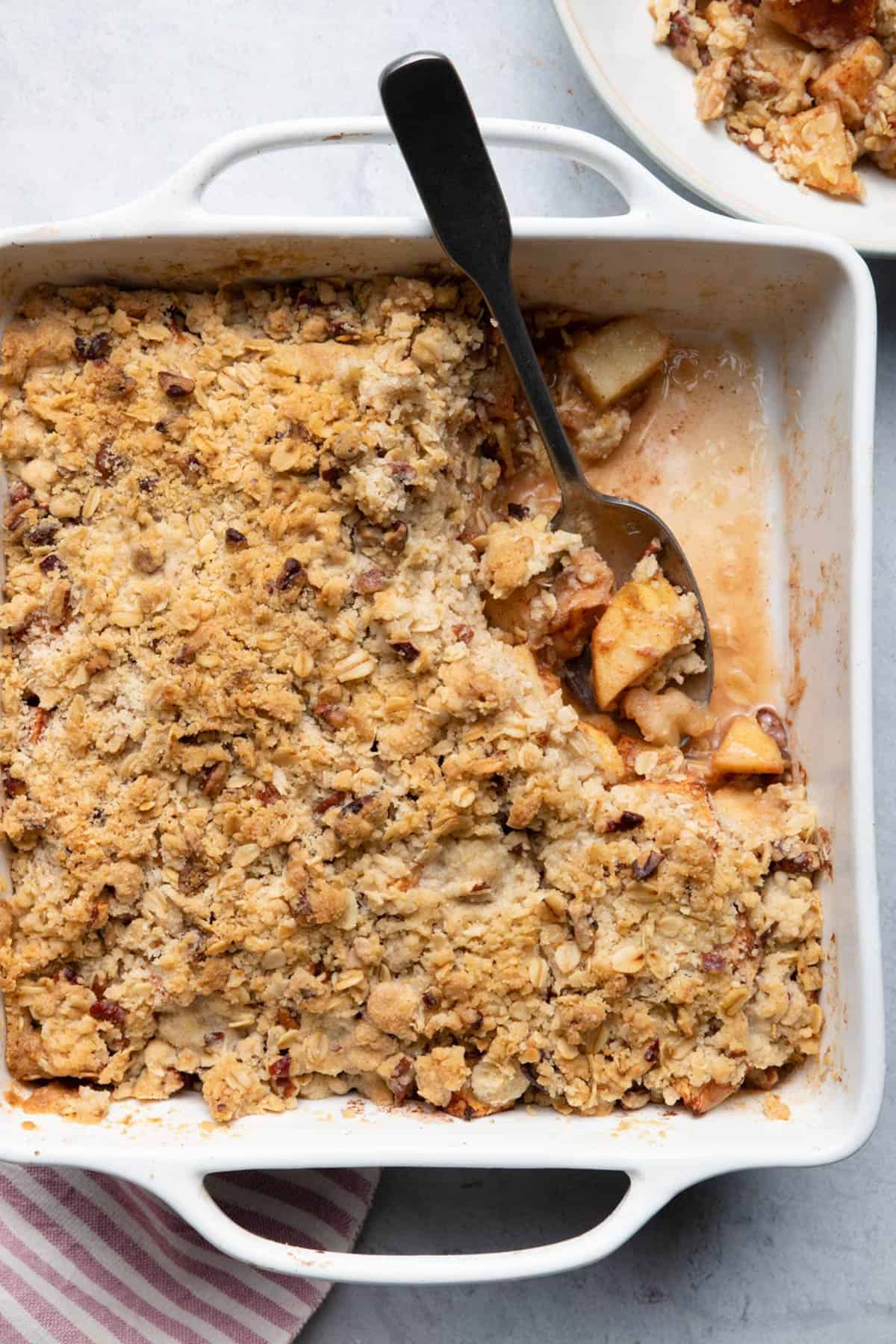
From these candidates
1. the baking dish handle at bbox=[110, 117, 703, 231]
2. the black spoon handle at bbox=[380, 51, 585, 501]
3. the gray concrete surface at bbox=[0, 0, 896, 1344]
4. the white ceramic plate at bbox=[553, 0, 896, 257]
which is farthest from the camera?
the gray concrete surface at bbox=[0, 0, 896, 1344]

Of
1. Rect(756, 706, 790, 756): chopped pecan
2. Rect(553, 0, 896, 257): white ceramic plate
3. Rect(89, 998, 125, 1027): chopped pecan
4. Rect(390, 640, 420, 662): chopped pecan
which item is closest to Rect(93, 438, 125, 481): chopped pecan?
Rect(390, 640, 420, 662): chopped pecan

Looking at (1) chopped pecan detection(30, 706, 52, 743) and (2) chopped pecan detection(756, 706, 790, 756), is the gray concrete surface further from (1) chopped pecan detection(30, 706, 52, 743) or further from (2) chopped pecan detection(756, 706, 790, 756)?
(1) chopped pecan detection(30, 706, 52, 743)

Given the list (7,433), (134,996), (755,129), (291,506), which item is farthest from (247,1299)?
(755,129)

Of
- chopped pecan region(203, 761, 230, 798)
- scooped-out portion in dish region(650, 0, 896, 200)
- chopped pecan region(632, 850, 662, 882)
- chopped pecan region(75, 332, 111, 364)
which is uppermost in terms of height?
scooped-out portion in dish region(650, 0, 896, 200)

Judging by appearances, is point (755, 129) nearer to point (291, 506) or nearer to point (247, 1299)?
point (291, 506)

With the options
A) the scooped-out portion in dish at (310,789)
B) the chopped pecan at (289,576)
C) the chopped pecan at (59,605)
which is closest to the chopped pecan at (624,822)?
the scooped-out portion in dish at (310,789)
